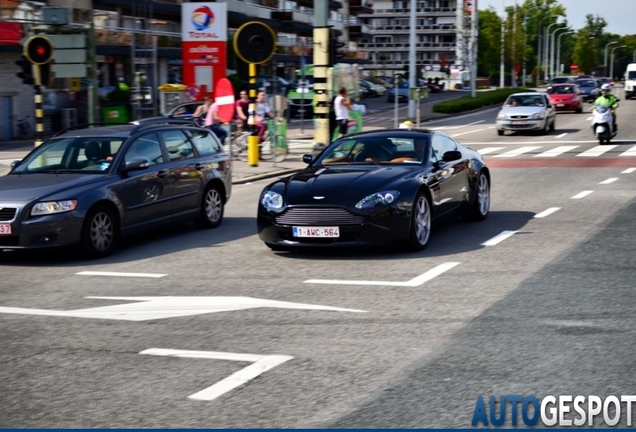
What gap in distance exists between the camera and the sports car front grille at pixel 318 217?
446 inches

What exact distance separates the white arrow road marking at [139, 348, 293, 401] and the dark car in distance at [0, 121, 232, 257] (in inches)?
183

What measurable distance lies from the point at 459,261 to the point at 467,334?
11.6ft

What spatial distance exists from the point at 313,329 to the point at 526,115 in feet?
96.7

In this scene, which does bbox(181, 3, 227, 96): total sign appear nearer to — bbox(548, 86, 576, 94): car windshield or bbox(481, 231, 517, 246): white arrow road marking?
bbox(548, 86, 576, 94): car windshield

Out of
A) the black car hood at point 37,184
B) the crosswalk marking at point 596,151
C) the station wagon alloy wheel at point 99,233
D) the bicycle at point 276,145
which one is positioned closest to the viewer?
the black car hood at point 37,184

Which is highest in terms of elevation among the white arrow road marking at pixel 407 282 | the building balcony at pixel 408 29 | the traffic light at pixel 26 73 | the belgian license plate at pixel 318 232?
the building balcony at pixel 408 29

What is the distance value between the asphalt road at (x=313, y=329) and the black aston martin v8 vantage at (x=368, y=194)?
29 centimetres

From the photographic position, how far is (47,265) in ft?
38.2

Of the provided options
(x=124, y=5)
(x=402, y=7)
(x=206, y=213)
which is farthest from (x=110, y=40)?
(x=402, y=7)

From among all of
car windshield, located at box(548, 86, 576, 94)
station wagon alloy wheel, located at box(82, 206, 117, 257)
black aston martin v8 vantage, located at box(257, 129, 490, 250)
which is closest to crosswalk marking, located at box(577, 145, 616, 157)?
black aston martin v8 vantage, located at box(257, 129, 490, 250)

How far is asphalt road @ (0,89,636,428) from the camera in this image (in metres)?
5.95

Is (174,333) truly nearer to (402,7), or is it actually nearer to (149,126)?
(149,126)

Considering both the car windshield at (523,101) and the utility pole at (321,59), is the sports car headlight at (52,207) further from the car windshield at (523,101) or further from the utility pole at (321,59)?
the car windshield at (523,101)
